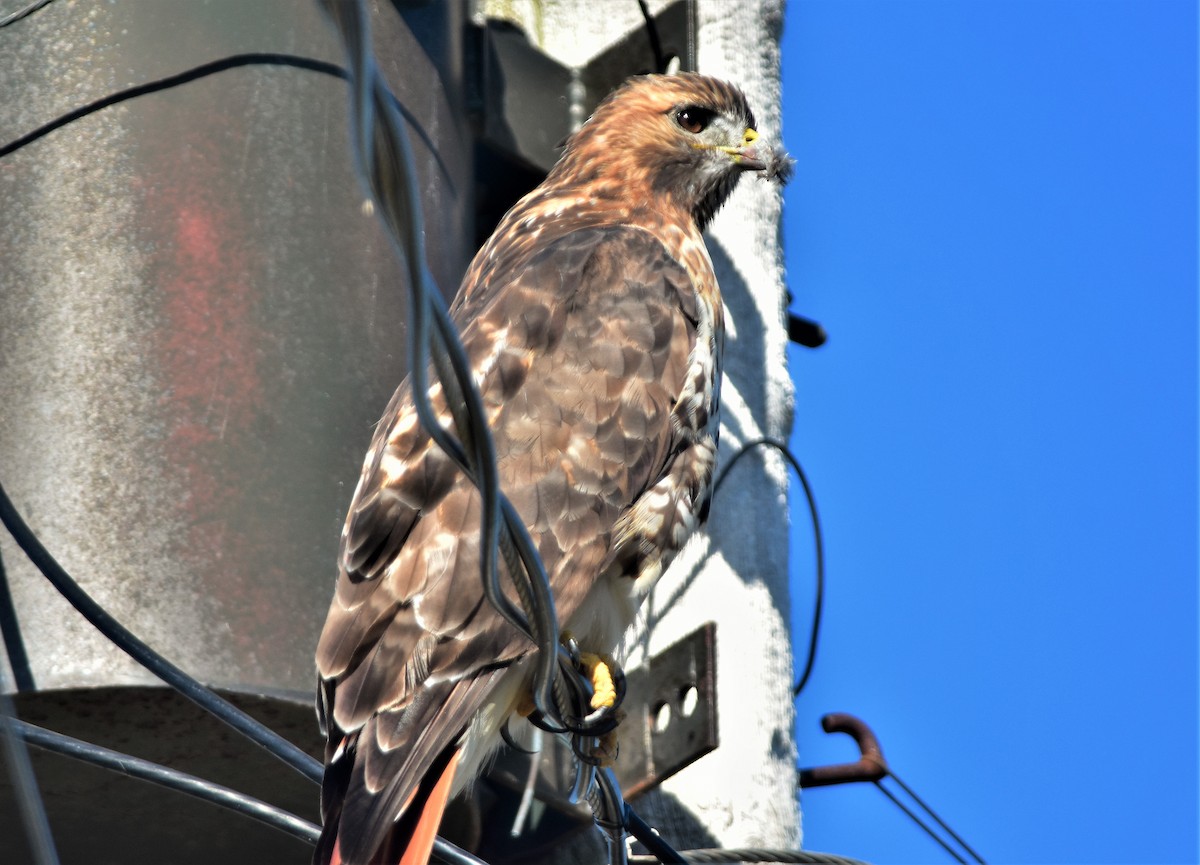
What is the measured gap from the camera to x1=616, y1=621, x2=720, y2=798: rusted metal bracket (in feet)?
16.7

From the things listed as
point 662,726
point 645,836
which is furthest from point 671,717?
point 645,836

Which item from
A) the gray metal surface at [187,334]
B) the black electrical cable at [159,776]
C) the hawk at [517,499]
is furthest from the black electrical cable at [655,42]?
the black electrical cable at [159,776]

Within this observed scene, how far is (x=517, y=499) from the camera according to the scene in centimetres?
368

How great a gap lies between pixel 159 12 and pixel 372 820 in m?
2.40

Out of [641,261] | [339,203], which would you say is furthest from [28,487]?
[641,261]

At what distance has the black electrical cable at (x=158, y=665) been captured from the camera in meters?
3.09

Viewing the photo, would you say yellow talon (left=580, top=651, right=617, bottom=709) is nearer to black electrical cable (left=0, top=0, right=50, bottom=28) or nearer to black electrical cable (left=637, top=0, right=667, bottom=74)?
black electrical cable (left=0, top=0, right=50, bottom=28)

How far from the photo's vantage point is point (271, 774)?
4.39 m

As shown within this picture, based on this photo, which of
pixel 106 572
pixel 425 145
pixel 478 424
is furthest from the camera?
pixel 425 145

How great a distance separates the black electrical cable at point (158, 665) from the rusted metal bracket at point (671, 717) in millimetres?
1807

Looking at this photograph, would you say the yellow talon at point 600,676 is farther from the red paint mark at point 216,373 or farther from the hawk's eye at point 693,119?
the hawk's eye at point 693,119

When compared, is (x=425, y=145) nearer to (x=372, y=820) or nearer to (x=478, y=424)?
(x=372, y=820)

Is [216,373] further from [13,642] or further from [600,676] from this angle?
[600,676]

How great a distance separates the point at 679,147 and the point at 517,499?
1448 mm
